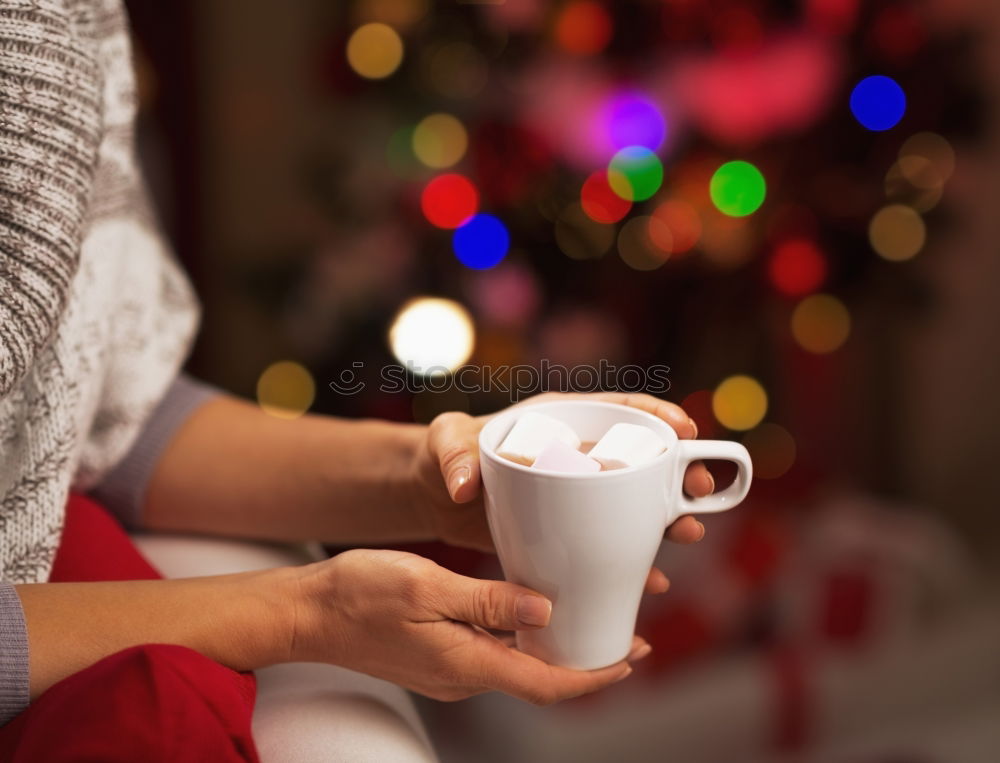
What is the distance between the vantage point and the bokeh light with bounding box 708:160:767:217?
167cm

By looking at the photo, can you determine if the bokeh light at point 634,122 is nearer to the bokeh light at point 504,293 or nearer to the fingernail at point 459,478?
the bokeh light at point 504,293

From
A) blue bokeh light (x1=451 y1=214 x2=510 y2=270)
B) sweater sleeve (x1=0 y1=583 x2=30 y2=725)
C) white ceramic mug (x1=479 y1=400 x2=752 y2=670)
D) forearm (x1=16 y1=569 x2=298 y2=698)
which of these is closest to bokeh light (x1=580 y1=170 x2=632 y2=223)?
blue bokeh light (x1=451 y1=214 x2=510 y2=270)

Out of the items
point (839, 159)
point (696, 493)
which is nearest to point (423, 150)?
point (839, 159)

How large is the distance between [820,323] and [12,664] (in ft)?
5.10

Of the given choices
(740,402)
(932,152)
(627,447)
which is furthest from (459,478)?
(932,152)

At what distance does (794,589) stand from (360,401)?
816 millimetres

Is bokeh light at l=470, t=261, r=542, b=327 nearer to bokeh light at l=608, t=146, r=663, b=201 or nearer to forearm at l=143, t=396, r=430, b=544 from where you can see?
bokeh light at l=608, t=146, r=663, b=201

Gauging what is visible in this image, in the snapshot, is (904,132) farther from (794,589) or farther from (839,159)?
(794,589)

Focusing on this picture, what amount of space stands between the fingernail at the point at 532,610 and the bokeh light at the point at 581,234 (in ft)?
3.68

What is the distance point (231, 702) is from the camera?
Answer: 1.74 ft

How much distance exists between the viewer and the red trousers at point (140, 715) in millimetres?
476

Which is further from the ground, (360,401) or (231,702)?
(231,702)

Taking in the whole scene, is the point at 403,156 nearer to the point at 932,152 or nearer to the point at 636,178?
the point at 636,178

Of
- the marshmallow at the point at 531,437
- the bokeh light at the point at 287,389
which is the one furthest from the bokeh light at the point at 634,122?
the marshmallow at the point at 531,437
